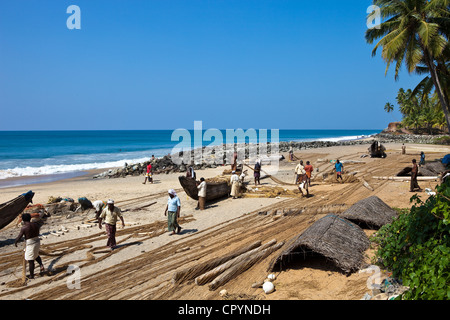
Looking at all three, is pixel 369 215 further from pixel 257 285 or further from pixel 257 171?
pixel 257 171

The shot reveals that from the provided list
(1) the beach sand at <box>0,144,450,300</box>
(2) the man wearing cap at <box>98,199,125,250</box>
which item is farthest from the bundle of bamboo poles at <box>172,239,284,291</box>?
(2) the man wearing cap at <box>98,199,125,250</box>

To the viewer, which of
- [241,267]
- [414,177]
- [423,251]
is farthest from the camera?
[414,177]

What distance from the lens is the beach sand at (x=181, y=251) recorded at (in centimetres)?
679

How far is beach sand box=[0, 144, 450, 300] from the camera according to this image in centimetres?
679

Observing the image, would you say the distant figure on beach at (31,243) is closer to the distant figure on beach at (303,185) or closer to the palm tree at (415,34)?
the distant figure on beach at (303,185)

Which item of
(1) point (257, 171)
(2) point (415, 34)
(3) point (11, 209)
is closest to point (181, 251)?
(3) point (11, 209)

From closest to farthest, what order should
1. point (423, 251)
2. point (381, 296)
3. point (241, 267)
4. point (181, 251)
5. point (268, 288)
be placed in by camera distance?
point (423, 251) → point (381, 296) → point (268, 288) → point (241, 267) → point (181, 251)

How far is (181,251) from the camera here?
9523 mm

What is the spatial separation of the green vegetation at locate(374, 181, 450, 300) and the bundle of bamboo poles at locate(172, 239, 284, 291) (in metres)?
2.86

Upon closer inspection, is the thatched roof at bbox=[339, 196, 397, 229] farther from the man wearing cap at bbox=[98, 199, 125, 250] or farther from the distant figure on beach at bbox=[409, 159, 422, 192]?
the man wearing cap at bbox=[98, 199, 125, 250]

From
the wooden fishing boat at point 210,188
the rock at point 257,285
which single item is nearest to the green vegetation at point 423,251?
the rock at point 257,285

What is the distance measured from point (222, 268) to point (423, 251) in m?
4.08
